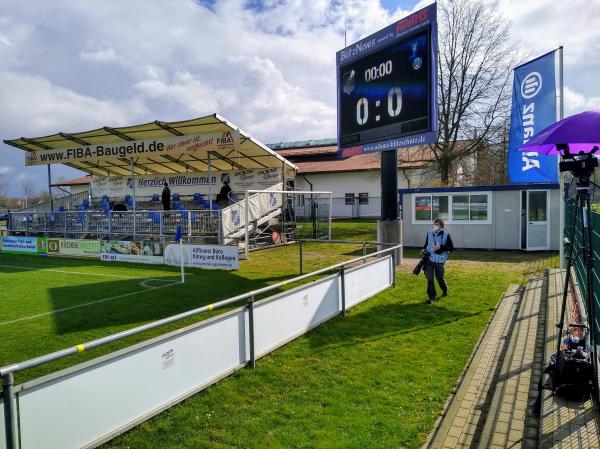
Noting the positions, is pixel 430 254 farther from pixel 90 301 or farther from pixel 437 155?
pixel 437 155

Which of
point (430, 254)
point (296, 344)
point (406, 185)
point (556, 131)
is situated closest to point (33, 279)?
point (296, 344)

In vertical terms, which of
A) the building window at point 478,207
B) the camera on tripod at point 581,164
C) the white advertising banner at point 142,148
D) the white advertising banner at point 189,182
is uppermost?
the white advertising banner at point 142,148

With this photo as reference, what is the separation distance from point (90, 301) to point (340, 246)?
12086 millimetres

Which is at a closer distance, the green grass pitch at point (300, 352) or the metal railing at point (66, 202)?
the green grass pitch at point (300, 352)

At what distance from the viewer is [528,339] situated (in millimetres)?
6680

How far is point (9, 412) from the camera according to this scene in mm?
3090

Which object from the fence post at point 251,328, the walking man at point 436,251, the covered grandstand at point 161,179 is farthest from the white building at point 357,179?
the fence post at point 251,328

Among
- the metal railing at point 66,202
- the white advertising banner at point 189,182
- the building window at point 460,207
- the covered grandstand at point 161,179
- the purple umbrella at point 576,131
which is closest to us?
the purple umbrella at point 576,131

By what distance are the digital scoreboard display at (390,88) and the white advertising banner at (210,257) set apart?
489cm

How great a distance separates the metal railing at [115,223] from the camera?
1678cm

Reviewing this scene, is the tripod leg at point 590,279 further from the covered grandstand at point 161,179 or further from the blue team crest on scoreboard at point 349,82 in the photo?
the covered grandstand at point 161,179

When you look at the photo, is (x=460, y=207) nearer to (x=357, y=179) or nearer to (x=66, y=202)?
(x=357, y=179)

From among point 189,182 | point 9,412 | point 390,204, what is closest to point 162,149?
point 189,182

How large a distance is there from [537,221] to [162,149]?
1497 centimetres
